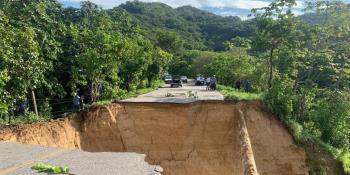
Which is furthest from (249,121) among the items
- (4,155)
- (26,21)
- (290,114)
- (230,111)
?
(4,155)

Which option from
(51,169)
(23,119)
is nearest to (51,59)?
(23,119)

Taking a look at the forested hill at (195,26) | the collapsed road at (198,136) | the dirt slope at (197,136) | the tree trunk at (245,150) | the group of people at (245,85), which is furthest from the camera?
the forested hill at (195,26)

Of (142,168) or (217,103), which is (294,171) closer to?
(217,103)

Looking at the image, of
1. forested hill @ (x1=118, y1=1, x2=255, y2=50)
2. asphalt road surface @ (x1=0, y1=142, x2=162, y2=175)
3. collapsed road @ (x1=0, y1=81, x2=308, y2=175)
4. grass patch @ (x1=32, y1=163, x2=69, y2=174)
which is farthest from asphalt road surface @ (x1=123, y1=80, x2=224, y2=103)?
forested hill @ (x1=118, y1=1, x2=255, y2=50)

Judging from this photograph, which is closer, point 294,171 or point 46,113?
point 46,113

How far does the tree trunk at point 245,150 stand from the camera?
2183 cm

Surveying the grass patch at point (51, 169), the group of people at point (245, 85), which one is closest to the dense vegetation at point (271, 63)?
the group of people at point (245, 85)

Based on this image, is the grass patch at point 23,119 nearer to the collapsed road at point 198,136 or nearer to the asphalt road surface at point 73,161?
the asphalt road surface at point 73,161

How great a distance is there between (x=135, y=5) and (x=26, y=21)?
96.7m

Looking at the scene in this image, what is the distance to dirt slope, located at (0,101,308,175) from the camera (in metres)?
24.3

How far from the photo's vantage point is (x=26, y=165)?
12109 millimetres

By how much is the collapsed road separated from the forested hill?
71.9 m

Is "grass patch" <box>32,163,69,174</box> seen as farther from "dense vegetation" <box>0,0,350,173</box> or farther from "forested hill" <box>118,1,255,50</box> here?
"forested hill" <box>118,1,255,50</box>

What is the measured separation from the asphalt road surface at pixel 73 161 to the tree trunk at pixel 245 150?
29.9ft
